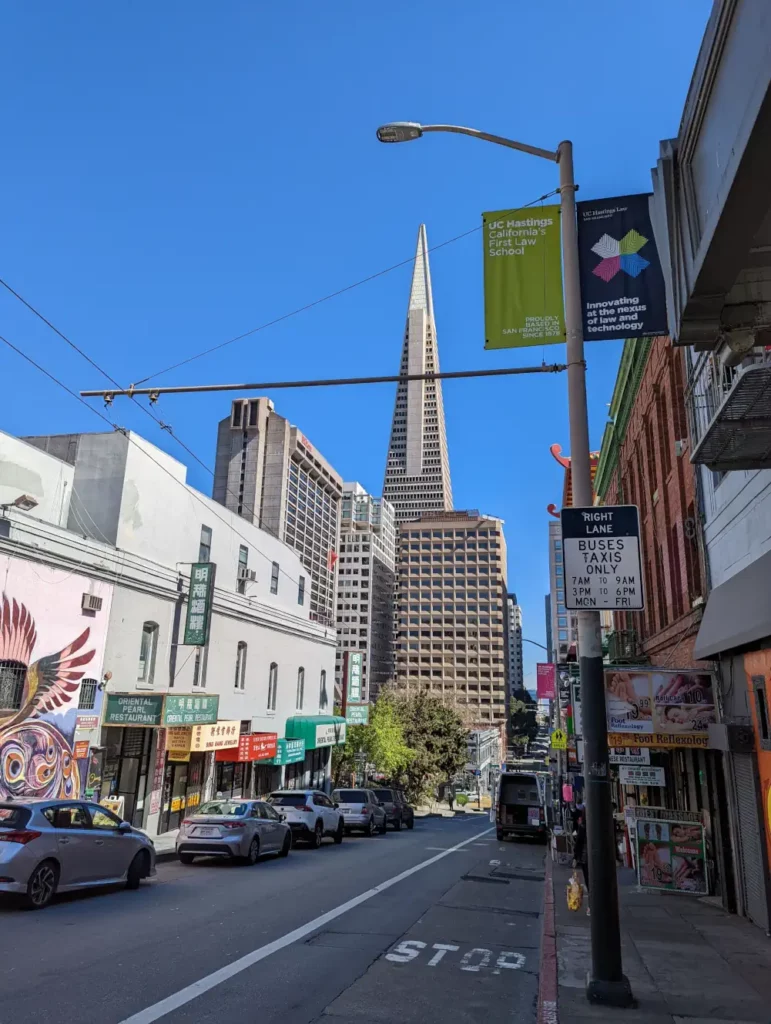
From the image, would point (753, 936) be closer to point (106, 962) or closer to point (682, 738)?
point (682, 738)

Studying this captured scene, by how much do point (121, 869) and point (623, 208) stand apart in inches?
459

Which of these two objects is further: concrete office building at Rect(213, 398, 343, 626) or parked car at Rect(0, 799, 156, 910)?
concrete office building at Rect(213, 398, 343, 626)

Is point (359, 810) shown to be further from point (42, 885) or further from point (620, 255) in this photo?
point (620, 255)

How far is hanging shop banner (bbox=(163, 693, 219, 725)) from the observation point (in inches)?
825

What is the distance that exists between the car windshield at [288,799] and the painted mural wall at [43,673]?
5.65m

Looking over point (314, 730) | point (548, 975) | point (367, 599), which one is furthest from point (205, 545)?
point (367, 599)

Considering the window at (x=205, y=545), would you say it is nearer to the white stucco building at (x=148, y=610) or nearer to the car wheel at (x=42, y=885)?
the white stucco building at (x=148, y=610)

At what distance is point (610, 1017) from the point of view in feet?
20.6

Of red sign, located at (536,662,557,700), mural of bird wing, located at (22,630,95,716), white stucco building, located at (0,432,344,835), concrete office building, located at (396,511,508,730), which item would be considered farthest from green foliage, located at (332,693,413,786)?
concrete office building, located at (396,511,508,730)

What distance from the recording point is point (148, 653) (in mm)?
22984

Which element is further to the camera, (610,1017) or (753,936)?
(753,936)

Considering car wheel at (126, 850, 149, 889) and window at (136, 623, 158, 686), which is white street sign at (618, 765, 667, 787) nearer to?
car wheel at (126, 850, 149, 889)

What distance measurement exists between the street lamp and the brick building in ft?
25.7

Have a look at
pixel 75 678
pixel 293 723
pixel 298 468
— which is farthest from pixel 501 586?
pixel 75 678
